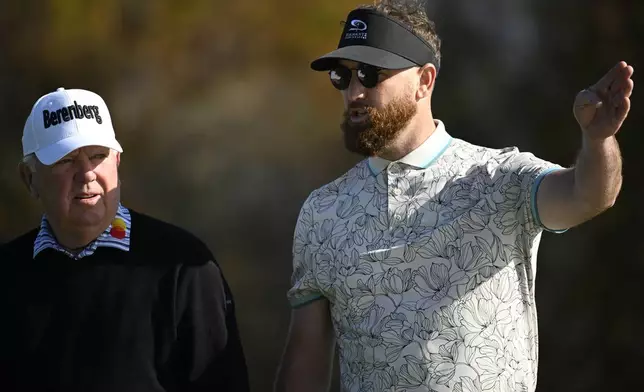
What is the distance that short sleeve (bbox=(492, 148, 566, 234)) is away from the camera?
2.89m

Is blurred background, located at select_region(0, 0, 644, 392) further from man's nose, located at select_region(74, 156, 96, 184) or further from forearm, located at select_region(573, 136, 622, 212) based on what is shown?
forearm, located at select_region(573, 136, 622, 212)

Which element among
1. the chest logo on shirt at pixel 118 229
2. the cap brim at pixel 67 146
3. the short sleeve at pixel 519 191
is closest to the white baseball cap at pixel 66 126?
the cap brim at pixel 67 146

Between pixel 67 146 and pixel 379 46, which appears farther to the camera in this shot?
pixel 379 46

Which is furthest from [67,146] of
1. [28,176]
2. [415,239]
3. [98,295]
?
[415,239]

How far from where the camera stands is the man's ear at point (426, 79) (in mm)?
3223

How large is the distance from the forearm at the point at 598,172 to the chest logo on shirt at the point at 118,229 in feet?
4.19

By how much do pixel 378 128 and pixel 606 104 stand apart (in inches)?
28.2

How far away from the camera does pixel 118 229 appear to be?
3035 mm

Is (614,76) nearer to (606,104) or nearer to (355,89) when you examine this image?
(606,104)

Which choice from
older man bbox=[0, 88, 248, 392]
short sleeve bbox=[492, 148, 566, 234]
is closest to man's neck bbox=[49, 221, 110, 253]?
older man bbox=[0, 88, 248, 392]

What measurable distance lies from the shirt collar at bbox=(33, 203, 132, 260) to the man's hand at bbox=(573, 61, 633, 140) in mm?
1306

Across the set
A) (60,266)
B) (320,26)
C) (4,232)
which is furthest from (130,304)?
(320,26)

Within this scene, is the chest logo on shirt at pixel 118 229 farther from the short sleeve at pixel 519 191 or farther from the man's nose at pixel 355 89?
the short sleeve at pixel 519 191

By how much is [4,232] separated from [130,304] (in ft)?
5.12
